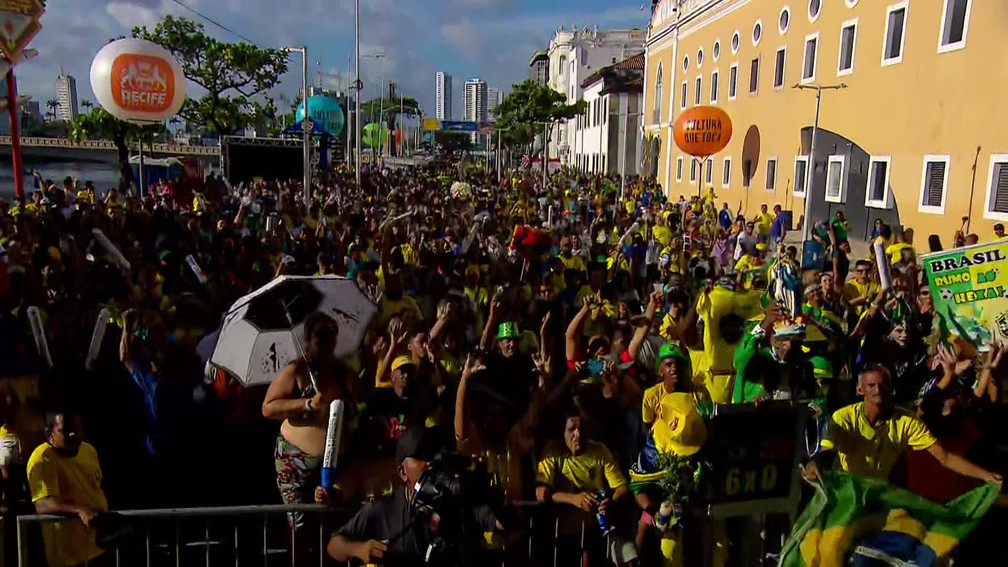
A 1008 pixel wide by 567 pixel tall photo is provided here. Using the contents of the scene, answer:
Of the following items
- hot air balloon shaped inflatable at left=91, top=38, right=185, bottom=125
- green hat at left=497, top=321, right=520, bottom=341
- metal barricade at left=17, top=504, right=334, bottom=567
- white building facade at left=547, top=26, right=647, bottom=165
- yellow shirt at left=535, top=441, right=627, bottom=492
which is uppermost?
white building facade at left=547, top=26, right=647, bottom=165

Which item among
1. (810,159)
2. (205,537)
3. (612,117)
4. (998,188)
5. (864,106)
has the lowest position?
(205,537)

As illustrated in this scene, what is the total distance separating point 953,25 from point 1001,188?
4.14 meters

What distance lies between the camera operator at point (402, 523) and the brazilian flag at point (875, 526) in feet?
4.15

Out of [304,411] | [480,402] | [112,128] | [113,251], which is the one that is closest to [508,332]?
[480,402]

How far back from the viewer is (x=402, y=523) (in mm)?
3168

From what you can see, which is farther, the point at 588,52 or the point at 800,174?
the point at 588,52

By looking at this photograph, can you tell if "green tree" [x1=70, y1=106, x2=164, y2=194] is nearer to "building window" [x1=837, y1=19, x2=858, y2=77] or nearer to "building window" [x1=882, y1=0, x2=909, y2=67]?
"building window" [x1=837, y1=19, x2=858, y2=77]

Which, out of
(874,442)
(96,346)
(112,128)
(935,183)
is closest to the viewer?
(874,442)

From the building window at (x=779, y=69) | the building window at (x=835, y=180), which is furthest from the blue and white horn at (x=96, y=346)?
the building window at (x=779, y=69)

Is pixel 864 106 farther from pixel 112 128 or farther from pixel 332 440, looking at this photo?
pixel 112 128

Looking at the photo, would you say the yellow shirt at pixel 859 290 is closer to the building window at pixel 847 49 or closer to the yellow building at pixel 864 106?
the yellow building at pixel 864 106

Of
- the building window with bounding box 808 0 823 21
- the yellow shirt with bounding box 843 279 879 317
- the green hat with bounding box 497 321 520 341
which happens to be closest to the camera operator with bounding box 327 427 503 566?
the green hat with bounding box 497 321 520 341

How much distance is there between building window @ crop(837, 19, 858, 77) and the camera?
2111cm

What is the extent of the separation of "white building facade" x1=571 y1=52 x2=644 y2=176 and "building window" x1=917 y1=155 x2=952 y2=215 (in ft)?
104
